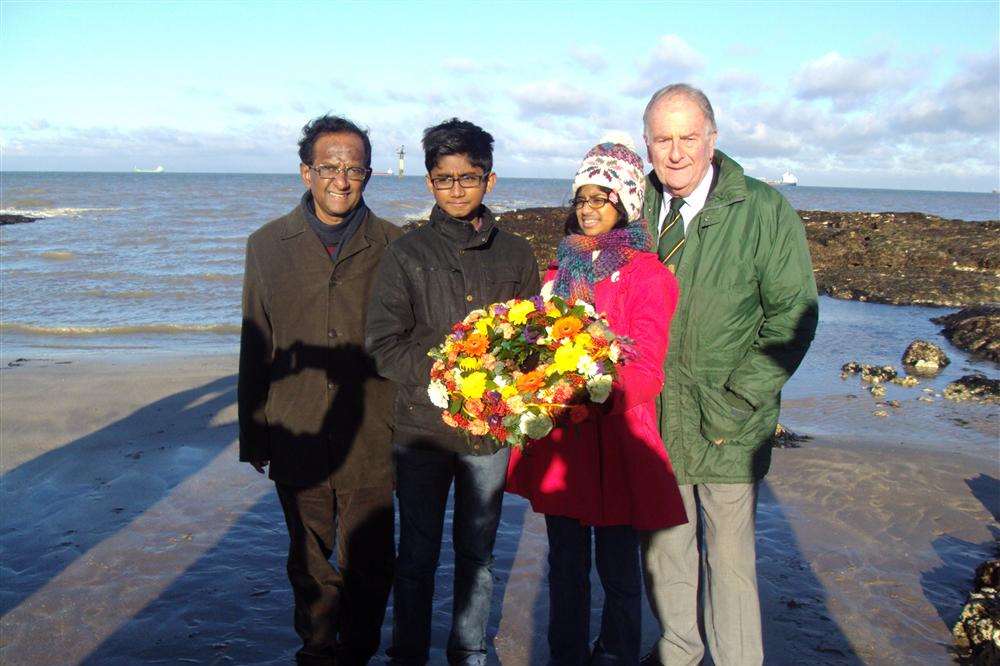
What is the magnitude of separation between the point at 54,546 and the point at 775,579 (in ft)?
15.2

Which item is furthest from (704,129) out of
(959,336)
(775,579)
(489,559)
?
(959,336)

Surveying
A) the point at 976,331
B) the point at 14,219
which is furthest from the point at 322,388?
the point at 14,219

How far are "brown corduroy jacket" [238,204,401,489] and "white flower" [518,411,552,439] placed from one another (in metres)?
1.16

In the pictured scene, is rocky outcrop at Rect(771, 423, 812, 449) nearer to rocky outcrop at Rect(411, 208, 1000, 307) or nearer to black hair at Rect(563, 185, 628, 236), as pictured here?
black hair at Rect(563, 185, 628, 236)

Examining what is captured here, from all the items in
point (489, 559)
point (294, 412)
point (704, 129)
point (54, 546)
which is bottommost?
point (54, 546)

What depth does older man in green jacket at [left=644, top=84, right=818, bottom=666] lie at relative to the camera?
3.21 meters

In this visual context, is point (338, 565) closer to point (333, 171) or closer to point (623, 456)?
point (623, 456)

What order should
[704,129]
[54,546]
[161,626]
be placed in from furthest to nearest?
[54,546]
[161,626]
[704,129]

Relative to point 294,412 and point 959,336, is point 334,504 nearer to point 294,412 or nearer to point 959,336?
point 294,412

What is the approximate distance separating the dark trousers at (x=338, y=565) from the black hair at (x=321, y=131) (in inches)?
61.0

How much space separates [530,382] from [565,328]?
234 millimetres

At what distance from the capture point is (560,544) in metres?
3.40

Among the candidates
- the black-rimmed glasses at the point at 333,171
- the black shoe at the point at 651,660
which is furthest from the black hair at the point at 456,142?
the black shoe at the point at 651,660

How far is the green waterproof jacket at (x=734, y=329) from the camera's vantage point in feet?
10.5
